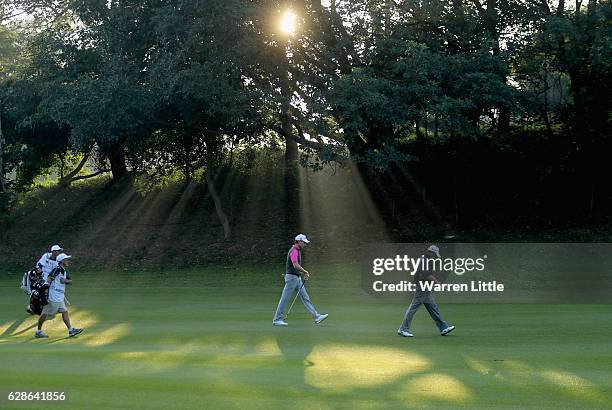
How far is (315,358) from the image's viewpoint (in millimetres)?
14797

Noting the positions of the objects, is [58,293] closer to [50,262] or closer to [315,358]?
[50,262]

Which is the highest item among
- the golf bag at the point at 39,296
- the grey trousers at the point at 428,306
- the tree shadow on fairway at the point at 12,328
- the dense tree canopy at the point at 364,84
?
the dense tree canopy at the point at 364,84

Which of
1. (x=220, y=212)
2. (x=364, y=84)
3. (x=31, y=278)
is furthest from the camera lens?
(x=220, y=212)

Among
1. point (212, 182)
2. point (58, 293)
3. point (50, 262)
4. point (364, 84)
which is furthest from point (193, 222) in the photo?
point (58, 293)

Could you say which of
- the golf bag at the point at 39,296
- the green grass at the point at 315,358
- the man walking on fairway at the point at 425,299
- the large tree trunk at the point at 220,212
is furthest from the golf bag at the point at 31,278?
the large tree trunk at the point at 220,212

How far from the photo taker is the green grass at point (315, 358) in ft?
37.3

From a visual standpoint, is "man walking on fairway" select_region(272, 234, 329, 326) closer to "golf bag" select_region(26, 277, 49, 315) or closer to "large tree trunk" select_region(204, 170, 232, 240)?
"golf bag" select_region(26, 277, 49, 315)

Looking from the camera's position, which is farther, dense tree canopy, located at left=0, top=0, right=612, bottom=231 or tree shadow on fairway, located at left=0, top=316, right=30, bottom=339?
dense tree canopy, located at left=0, top=0, right=612, bottom=231

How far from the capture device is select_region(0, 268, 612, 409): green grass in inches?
448

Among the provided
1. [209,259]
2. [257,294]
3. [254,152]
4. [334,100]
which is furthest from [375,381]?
[254,152]

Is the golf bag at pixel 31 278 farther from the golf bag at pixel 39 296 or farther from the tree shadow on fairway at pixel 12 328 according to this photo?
the golf bag at pixel 39 296

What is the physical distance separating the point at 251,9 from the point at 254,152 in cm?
1060

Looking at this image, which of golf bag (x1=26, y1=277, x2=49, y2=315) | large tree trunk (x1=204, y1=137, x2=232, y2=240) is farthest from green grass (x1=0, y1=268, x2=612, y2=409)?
large tree trunk (x1=204, y1=137, x2=232, y2=240)

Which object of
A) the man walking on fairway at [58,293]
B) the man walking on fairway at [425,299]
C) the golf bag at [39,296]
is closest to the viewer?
the man walking on fairway at [425,299]
